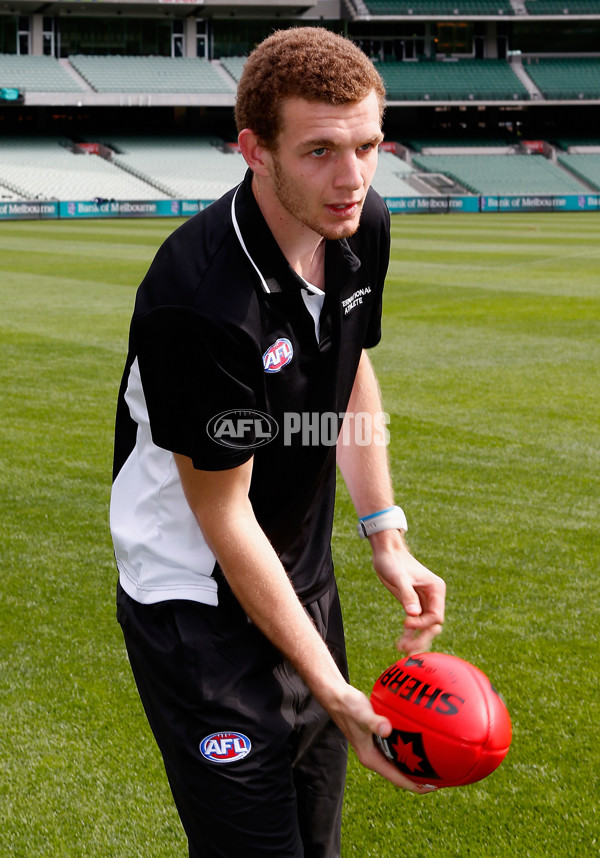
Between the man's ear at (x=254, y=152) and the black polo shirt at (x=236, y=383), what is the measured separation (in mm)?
105

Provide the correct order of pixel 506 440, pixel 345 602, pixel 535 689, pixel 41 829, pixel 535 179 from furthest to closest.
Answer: pixel 535 179
pixel 506 440
pixel 345 602
pixel 535 689
pixel 41 829

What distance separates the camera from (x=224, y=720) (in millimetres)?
2324

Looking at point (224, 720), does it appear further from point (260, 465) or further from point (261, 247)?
point (261, 247)

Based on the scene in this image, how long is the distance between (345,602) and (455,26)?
65378mm

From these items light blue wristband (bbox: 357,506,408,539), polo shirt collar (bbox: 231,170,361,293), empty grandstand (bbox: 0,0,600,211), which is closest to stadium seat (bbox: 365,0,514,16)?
empty grandstand (bbox: 0,0,600,211)

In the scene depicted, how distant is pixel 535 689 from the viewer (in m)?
4.32

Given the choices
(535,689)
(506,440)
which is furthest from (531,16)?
(535,689)

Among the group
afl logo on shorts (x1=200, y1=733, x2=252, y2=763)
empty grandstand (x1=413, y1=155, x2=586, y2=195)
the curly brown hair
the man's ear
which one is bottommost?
empty grandstand (x1=413, y1=155, x2=586, y2=195)

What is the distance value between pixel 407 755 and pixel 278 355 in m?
0.87

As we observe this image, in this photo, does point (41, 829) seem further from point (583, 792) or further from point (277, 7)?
point (277, 7)

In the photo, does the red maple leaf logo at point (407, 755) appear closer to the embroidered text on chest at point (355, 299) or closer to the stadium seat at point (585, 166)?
the embroidered text on chest at point (355, 299)

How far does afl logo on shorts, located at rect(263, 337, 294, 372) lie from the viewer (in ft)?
7.28

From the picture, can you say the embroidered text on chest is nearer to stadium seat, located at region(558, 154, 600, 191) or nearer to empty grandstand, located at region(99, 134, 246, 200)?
empty grandstand, located at region(99, 134, 246, 200)

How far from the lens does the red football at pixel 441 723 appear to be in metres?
2.22
